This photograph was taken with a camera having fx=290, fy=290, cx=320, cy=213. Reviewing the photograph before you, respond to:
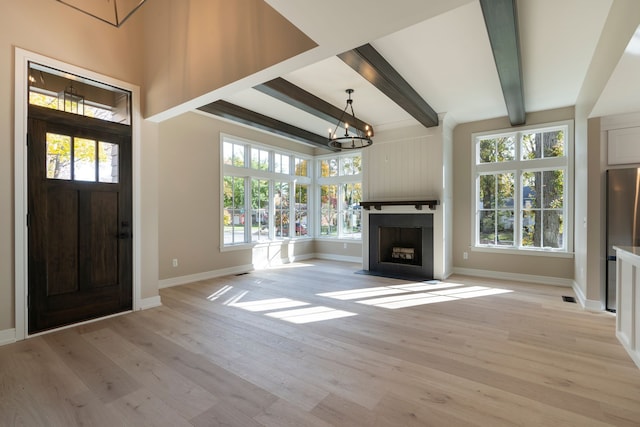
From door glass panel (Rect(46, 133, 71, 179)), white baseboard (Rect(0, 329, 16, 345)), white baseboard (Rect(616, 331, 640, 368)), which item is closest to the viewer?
white baseboard (Rect(616, 331, 640, 368))

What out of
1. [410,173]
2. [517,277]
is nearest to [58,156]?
[410,173]

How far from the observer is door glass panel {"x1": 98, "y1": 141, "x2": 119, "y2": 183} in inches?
136

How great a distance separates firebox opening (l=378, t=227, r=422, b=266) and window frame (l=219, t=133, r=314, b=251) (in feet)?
7.59

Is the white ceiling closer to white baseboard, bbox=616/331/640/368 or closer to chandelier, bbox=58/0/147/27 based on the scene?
chandelier, bbox=58/0/147/27

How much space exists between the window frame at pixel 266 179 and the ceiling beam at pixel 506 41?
15.2 feet

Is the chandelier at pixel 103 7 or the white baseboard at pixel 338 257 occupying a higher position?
the chandelier at pixel 103 7

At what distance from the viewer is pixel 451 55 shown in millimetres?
3420

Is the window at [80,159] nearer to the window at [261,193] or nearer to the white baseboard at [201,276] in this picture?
the white baseboard at [201,276]

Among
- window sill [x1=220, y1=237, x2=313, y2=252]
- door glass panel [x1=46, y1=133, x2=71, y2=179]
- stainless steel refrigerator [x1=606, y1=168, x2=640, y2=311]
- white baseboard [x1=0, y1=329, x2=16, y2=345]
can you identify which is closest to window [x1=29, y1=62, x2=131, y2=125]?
door glass panel [x1=46, y1=133, x2=71, y2=179]

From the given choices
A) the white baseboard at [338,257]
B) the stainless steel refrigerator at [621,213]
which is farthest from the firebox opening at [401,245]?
the stainless steel refrigerator at [621,213]

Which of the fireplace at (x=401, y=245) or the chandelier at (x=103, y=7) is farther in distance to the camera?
the fireplace at (x=401, y=245)

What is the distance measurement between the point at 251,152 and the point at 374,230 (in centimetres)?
316

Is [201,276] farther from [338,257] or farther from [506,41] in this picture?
[506,41]

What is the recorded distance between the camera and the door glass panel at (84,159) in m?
3.27
